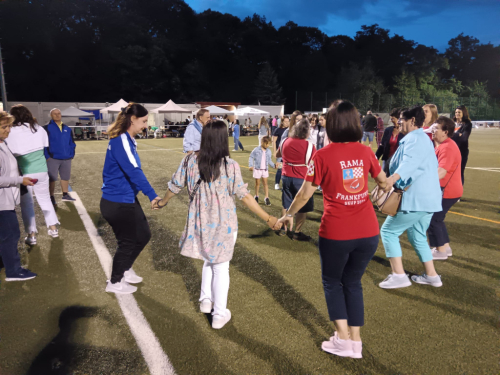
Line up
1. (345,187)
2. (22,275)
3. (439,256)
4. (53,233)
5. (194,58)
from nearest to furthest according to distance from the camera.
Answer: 1. (345,187)
2. (22,275)
3. (439,256)
4. (53,233)
5. (194,58)

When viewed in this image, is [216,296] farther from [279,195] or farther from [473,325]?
[279,195]

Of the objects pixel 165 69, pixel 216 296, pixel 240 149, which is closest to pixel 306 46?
pixel 165 69

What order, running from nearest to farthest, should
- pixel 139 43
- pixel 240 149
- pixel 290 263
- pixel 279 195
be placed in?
pixel 290 263 → pixel 279 195 → pixel 240 149 → pixel 139 43

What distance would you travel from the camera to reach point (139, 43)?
176 ft

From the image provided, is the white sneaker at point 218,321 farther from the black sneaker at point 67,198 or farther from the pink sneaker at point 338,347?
the black sneaker at point 67,198

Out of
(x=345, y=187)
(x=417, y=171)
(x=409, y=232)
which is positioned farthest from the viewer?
(x=409, y=232)

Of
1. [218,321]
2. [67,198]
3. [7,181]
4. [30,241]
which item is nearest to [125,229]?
[218,321]

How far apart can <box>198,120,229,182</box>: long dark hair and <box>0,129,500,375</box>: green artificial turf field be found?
1443 mm

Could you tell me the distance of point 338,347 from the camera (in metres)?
2.65

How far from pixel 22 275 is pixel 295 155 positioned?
153 inches

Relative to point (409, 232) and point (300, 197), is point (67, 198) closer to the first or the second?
point (300, 197)

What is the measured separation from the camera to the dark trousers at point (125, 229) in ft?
10.9

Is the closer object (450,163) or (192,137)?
(450,163)

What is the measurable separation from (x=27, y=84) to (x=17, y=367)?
54922mm
